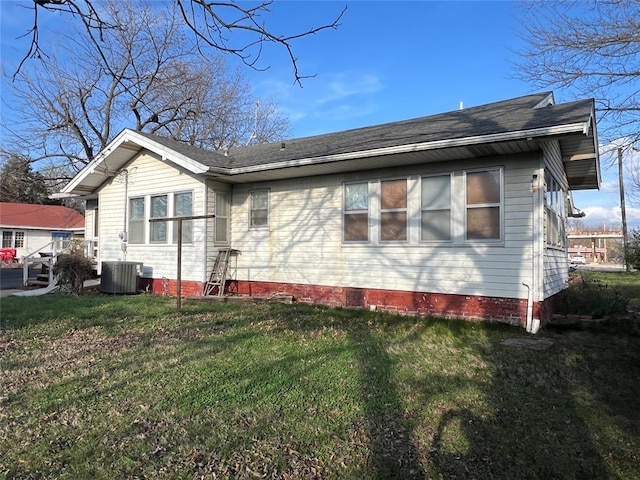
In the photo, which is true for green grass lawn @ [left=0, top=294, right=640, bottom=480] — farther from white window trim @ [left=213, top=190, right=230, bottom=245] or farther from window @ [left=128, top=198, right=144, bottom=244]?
window @ [left=128, top=198, right=144, bottom=244]

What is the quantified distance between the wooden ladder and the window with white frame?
7.02 meters

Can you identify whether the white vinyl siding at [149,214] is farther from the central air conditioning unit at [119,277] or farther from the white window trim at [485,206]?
the white window trim at [485,206]

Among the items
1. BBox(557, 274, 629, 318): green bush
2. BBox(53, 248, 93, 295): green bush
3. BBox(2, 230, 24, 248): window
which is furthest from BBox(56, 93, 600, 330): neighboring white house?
BBox(2, 230, 24, 248): window

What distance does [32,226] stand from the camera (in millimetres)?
32469

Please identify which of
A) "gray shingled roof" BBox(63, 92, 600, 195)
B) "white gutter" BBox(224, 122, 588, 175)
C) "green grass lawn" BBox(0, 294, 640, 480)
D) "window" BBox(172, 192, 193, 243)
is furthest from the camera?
"window" BBox(172, 192, 193, 243)

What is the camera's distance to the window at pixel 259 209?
423 inches

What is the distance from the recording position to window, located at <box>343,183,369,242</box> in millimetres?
9242

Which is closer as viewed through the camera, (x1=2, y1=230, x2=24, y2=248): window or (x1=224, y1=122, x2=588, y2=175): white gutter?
(x1=224, y1=122, x2=588, y2=175): white gutter

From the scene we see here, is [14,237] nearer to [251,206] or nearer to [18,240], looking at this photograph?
[18,240]

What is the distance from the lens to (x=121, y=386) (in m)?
4.33

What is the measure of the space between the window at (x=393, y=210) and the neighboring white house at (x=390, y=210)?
0.02 meters

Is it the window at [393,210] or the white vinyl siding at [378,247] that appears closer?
the white vinyl siding at [378,247]

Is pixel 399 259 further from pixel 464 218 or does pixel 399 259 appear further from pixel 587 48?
pixel 587 48

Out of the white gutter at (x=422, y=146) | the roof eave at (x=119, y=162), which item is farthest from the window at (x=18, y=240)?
the white gutter at (x=422, y=146)
